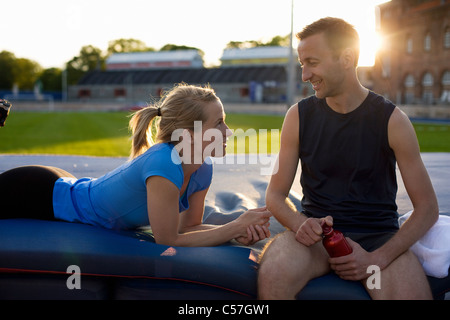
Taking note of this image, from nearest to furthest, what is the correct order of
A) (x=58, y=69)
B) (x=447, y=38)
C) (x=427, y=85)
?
1. (x=447, y=38)
2. (x=427, y=85)
3. (x=58, y=69)

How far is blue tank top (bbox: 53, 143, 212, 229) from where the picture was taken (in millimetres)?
2246

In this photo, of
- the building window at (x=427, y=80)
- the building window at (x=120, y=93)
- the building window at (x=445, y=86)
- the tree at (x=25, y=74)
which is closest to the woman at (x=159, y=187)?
the building window at (x=445, y=86)

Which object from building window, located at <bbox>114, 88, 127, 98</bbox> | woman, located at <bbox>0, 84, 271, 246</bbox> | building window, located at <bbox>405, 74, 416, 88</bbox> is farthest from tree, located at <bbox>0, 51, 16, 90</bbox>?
woman, located at <bbox>0, 84, 271, 246</bbox>

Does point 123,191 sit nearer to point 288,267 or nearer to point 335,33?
point 288,267

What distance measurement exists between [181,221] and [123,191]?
47 centimetres

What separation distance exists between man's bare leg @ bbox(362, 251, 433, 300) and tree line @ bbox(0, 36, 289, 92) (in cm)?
7351

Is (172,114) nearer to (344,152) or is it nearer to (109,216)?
(109,216)

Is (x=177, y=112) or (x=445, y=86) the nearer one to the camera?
(x=177, y=112)

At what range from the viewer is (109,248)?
2.25 metres

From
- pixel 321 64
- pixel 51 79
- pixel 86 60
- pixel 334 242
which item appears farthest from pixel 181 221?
pixel 86 60

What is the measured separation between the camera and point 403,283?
2.00 meters

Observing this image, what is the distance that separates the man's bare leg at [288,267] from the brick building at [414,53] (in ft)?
99.4

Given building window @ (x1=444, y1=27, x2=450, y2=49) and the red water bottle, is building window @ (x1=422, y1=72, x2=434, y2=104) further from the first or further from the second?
the red water bottle

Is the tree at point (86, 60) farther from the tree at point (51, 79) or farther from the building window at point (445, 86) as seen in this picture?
the building window at point (445, 86)
